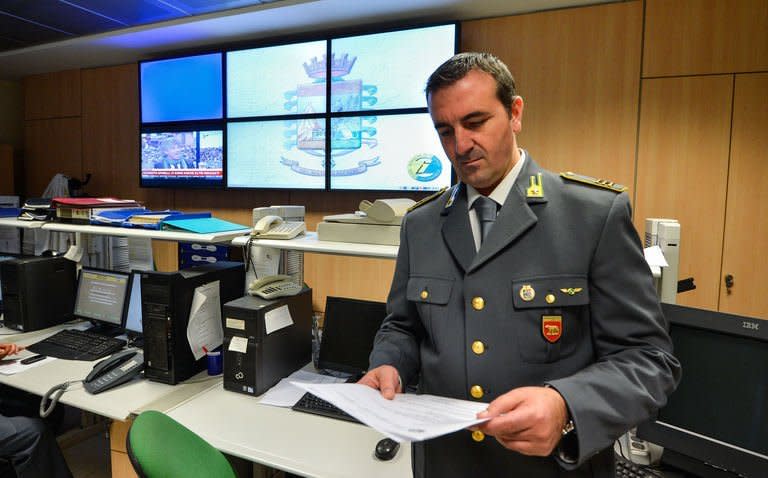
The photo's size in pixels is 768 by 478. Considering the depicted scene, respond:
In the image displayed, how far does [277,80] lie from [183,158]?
106cm

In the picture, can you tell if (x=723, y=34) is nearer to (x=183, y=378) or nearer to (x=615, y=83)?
(x=615, y=83)

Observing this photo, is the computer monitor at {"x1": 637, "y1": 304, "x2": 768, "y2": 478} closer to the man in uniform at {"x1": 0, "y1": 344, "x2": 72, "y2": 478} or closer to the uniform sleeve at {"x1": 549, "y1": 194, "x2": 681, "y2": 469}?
the uniform sleeve at {"x1": 549, "y1": 194, "x2": 681, "y2": 469}

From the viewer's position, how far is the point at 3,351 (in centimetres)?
201

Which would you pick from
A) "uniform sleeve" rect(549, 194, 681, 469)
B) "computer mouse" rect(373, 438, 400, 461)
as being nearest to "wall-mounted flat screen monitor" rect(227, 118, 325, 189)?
"computer mouse" rect(373, 438, 400, 461)

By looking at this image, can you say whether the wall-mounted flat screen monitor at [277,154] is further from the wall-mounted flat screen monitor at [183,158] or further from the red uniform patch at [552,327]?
the red uniform patch at [552,327]

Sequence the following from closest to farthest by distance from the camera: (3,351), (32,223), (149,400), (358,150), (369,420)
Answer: (369,420) → (149,400) → (3,351) → (32,223) → (358,150)

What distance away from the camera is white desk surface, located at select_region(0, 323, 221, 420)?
1.60m

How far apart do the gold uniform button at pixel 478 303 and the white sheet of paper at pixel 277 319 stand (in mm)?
1005

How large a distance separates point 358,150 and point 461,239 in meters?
2.26

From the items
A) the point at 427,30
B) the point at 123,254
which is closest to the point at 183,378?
the point at 123,254

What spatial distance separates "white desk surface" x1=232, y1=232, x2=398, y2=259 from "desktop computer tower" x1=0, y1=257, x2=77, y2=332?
130 centimetres

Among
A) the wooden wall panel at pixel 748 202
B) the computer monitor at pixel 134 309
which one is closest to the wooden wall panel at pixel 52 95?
the computer monitor at pixel 134 309

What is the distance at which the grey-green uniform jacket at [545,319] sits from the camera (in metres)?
0.76

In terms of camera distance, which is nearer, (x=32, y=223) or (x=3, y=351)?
(x=3, y=351)
